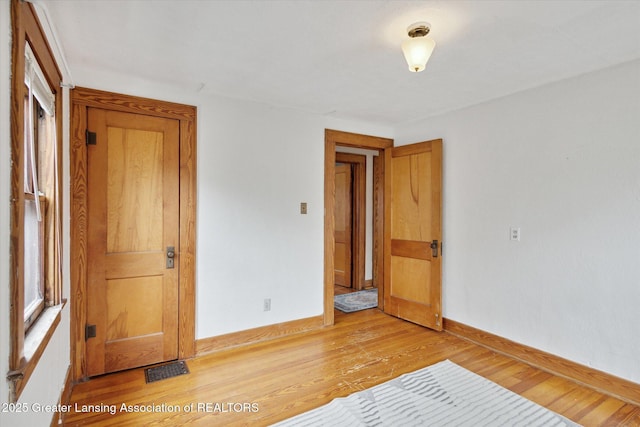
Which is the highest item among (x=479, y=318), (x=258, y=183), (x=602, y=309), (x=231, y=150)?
(x=231, y=150)

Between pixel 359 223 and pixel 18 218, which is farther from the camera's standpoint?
pixel 359 223

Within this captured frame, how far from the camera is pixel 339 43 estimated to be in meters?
2.07

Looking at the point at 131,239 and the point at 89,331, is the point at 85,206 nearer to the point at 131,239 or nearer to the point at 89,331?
the point at 131,239

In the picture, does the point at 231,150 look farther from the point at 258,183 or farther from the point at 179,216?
the point at 179,216

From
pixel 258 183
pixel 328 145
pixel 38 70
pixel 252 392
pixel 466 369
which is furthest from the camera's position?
pixel 328 145

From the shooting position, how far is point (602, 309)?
239 centimetres

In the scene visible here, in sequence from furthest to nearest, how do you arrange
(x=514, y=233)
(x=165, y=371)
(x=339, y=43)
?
(x=514, y=233) → (x=165, y=371) → (x=339, y=43)

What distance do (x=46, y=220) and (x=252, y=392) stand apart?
5.69 ft

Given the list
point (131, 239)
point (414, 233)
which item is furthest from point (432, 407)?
point (131, 239)

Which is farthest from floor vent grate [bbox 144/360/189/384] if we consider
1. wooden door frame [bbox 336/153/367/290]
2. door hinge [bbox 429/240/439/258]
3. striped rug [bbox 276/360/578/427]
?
wooden door frame [bbox 336/153/367/290]

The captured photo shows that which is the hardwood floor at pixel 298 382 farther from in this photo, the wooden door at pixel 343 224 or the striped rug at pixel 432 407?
the wooden door at pixel 343 224

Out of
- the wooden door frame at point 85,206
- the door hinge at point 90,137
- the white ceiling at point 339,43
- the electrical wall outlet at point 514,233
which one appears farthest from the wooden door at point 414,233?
the door hinge at point 90,137

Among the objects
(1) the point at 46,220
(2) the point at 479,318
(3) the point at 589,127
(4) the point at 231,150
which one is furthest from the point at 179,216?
(3) the point at 589,127

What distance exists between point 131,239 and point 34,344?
1293 millimetres
